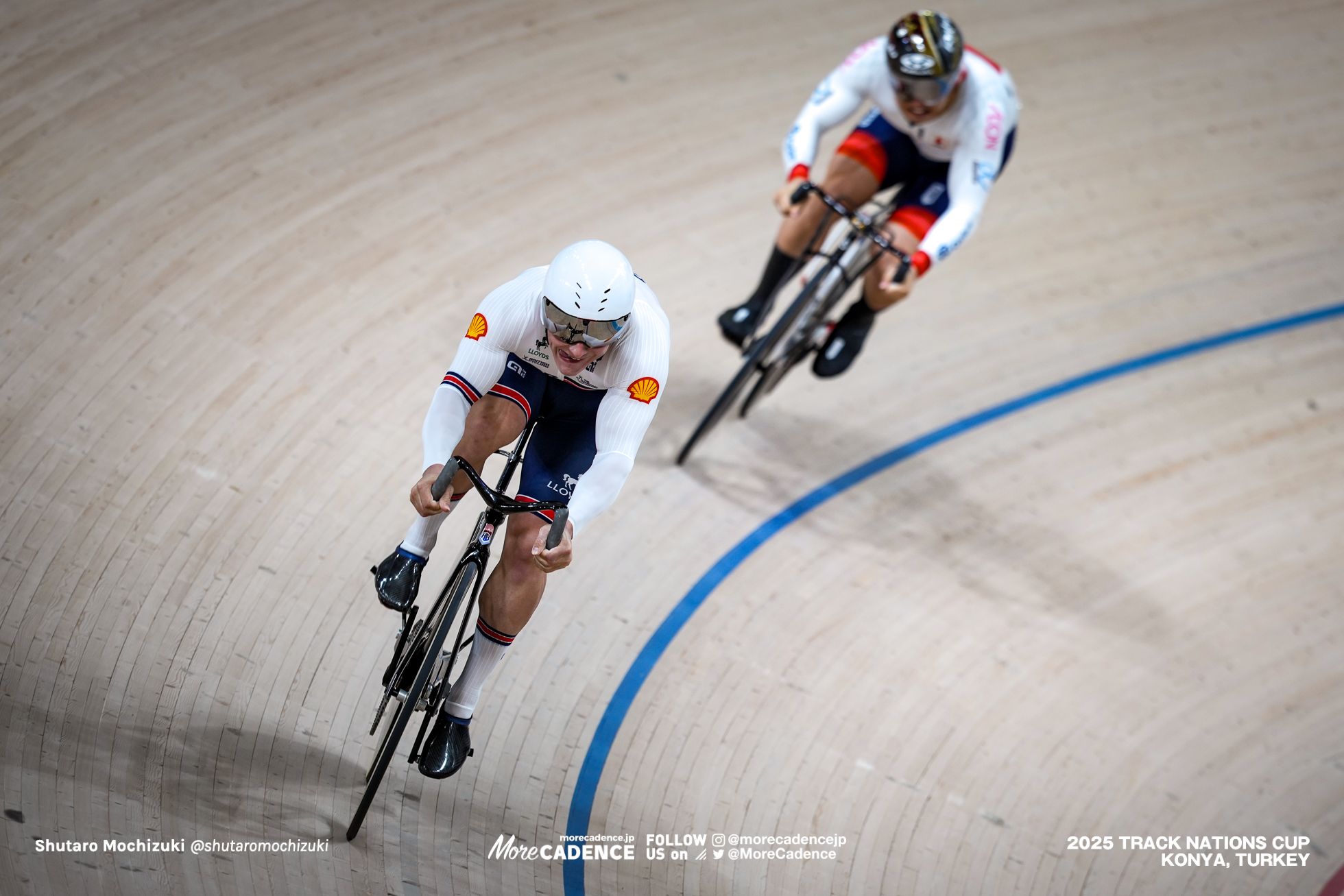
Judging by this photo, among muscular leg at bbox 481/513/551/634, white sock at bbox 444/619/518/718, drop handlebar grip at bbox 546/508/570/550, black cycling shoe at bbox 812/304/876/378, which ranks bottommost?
white sock at bbox 444/619/518/718

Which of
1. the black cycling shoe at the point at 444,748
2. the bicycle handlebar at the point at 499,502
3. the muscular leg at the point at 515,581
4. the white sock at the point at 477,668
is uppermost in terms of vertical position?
the bicycle handlebar at the point at 499,502

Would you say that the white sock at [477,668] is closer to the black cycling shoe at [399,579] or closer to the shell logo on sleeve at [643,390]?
the black cycling shoe at [399,579]

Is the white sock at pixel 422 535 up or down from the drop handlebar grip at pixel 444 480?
down

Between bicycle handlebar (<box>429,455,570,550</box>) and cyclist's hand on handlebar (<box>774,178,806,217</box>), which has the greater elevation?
cyclist's hand on handlebar (<box>774,178,806,217</box>)

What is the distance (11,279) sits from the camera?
3.93m

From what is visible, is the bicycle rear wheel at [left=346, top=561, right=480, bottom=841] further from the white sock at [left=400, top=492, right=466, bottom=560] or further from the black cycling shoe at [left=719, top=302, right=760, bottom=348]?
the black cycling shoe at [left=719, top=302, right=760, bottom=348]

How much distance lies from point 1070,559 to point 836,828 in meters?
1.62

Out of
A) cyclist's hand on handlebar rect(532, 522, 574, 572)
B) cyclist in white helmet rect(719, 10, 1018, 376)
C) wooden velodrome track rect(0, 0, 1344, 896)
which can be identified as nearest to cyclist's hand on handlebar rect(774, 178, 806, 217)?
cyclist in white helmet rect(719, 10, 1018, 376)

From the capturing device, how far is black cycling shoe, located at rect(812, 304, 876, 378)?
4211 millimetres

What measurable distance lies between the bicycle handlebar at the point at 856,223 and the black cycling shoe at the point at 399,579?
73.0 inches

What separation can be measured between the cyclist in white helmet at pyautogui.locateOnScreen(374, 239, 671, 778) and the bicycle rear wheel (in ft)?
0.36

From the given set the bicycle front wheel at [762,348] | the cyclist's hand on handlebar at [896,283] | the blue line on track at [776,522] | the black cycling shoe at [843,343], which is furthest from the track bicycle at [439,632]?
the black cycling shoe at [843,343]

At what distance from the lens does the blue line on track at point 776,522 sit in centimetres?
314

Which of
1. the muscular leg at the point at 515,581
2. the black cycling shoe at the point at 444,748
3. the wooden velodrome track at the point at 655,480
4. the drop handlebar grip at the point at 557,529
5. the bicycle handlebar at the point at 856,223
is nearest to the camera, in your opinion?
the drop handlebar grip at the point at 557,529
